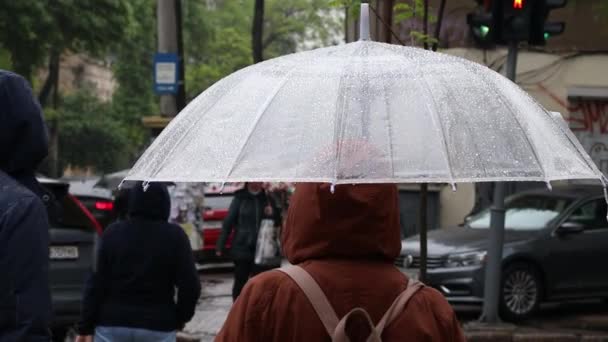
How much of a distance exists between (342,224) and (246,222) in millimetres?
10404

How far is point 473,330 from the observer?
12453mm

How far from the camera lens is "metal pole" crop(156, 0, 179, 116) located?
17516 mm

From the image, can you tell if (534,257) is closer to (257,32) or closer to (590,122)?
(257,32)

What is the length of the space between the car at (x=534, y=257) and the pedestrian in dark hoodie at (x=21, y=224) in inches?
404

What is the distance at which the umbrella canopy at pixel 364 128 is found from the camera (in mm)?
3582

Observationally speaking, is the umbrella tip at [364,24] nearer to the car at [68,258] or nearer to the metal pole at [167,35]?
the car at [68,258]

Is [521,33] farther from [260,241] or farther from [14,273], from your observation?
[14,273]

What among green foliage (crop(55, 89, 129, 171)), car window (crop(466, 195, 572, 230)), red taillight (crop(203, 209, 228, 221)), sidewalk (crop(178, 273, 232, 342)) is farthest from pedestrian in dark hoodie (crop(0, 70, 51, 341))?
green foliage (crop(55, 89, 129, 171))

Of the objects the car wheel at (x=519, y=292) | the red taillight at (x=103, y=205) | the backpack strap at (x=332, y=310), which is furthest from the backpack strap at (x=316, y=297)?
the red taillight at (x=103, y=205)

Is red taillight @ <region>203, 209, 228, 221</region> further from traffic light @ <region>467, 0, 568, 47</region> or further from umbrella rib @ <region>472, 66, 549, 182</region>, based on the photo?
umbrella rib @ <region>472, 66, 549, 182</region>

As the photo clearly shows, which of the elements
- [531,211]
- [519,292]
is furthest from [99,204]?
[519,292]

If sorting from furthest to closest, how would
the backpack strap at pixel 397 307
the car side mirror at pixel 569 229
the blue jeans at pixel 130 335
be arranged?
the car side mirror at pixel 569 229 < the blue jeans at pixel 130 335 < the backpack strap at pixel 397 307

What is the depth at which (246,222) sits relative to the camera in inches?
537

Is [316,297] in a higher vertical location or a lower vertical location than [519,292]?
higher
